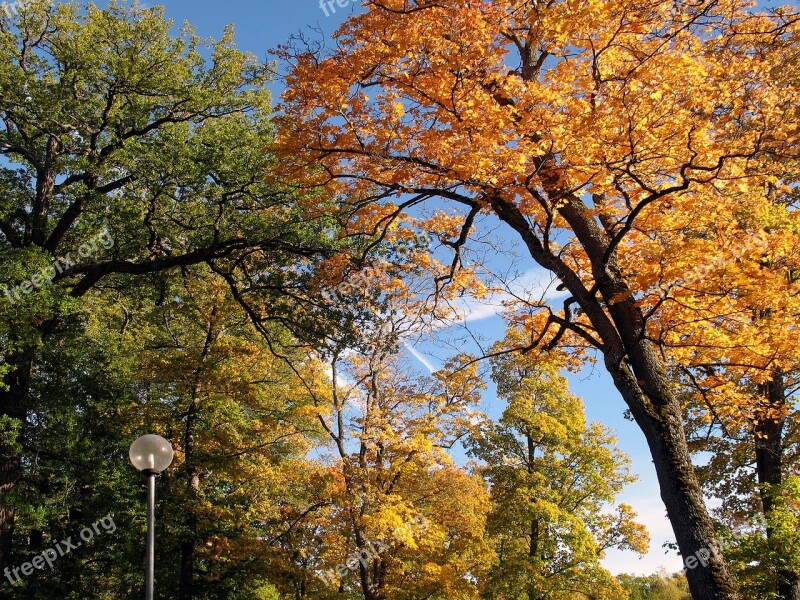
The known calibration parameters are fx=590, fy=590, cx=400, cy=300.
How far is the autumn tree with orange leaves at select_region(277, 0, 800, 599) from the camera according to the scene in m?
5.25

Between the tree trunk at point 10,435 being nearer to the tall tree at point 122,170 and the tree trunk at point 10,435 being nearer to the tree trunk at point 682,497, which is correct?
the tall tree at point 122,170

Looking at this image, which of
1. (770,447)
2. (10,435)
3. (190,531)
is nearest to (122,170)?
(10,435)

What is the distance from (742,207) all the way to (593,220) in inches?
71.9

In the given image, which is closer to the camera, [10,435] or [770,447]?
[10,435]

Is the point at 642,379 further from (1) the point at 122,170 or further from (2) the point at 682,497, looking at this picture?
(1) the point at 122,170

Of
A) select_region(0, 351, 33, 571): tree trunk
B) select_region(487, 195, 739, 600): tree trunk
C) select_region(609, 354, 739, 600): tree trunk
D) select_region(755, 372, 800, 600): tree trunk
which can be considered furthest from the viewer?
select_region(755, 372, 800, 600): tree trunk

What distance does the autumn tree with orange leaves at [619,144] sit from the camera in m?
5.25

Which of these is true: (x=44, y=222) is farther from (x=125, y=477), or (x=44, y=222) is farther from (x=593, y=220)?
(x=593, y=220)

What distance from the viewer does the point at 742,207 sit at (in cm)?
686

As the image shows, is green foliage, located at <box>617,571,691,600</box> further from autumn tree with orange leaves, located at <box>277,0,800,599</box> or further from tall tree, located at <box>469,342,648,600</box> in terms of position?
autumn tree with orange leaves, located at <box>277,0,800,599</box>

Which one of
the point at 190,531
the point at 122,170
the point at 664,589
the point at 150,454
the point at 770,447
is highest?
the point at 122,170

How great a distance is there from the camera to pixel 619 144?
17.9 feet

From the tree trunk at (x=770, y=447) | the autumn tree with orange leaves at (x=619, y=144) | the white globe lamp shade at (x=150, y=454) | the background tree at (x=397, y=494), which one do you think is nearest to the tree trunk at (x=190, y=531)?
the background tree at (x=397, y=494)

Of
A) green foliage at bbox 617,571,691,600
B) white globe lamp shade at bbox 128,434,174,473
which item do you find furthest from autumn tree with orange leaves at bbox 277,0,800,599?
green foliage at bbox 617,571,691,600
